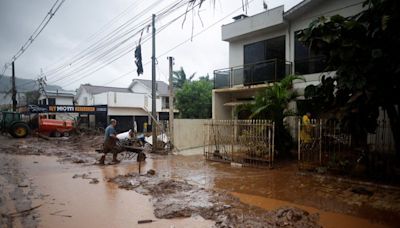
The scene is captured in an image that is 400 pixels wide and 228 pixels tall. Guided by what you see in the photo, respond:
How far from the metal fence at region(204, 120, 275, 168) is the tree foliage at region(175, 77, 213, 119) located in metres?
15.2

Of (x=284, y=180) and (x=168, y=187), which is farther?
(x=284, y=180)

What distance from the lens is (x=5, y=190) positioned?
23.0ft

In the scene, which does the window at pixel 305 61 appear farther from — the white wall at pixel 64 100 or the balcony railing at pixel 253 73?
the white wall at pixel 64 100

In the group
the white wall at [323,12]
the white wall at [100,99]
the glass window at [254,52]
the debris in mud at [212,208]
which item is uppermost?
the white wall at [323,12]

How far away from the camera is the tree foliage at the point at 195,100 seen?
89.7ft

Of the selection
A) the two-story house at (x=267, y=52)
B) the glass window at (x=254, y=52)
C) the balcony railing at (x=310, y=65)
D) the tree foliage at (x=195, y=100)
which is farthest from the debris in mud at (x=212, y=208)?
the tree foliage at (x=195, y=100)

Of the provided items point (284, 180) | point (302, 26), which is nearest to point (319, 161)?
point (284, 180)

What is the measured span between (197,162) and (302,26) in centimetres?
821

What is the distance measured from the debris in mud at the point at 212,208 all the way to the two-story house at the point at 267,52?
763 cm

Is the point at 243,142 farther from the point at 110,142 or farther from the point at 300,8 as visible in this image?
the point at 300,8

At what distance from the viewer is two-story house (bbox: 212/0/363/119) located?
12094 mm

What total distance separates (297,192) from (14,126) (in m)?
23.0

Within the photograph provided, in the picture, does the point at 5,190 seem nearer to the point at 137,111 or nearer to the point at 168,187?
the point at 168,187

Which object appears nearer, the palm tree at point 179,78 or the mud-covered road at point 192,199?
the mud-covered road at point 192,199
